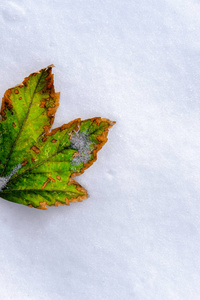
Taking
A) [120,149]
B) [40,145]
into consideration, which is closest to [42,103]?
[40,145]

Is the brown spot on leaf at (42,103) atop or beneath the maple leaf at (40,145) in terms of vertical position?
atop

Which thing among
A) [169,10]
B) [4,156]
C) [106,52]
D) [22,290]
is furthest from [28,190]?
[169,10]

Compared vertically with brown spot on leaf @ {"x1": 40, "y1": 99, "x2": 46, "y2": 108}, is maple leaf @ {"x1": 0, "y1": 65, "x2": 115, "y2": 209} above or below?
below

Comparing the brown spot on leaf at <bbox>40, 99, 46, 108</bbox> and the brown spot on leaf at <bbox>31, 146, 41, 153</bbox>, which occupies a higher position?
the brown spot on leaf at <bbox>40, 99, 46, 108</bbox>

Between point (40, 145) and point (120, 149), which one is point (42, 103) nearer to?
point (40, 145)
